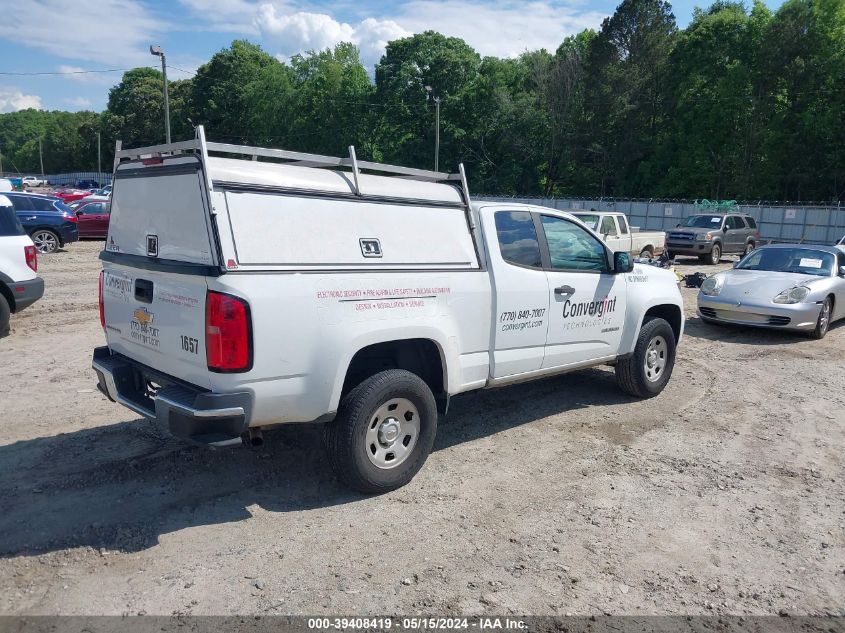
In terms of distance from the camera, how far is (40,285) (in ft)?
30.8

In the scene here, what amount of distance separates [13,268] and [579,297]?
7538mm

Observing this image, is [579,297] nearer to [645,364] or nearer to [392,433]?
[645,364]

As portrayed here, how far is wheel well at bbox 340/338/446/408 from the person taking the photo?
4660 millimetres

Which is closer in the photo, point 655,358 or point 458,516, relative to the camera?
point 458,516

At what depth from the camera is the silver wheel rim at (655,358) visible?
700 cm

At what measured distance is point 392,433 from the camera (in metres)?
4.60

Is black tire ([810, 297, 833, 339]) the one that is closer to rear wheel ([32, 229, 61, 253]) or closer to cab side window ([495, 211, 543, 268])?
cab side window ([495, 211, 543, 268])

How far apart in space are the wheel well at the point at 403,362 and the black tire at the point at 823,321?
803 cm

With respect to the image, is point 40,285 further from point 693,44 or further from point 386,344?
point 693,44

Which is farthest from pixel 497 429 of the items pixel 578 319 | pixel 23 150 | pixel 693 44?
pixel 23 150

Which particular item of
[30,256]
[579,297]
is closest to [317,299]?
[579,297]

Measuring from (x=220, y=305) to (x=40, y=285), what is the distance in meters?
7.06

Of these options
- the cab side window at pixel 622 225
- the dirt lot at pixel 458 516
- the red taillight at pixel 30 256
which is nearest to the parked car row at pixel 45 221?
the red taillight at pixel 30 256

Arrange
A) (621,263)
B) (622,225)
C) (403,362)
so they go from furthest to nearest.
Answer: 1. (622,225)
2. (621,263)
3. (403,362)
